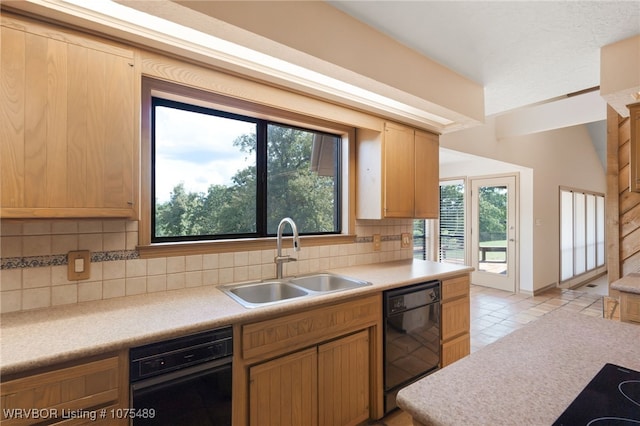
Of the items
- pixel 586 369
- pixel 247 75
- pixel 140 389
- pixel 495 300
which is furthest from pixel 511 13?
pixel 495 300

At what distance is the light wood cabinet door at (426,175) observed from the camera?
110 inches

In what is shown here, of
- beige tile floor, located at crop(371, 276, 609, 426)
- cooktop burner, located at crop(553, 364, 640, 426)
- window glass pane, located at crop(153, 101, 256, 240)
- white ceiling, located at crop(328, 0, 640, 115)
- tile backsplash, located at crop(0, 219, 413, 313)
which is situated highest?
white ceiling, located at crop(328, 0, 640, 115)

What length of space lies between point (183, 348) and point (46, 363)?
0.43 metres

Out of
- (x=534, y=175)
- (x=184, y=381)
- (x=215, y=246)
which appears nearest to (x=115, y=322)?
(x=184, y=381)

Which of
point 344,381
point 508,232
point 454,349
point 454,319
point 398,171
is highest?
point 398,171

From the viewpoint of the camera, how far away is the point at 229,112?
2088mm

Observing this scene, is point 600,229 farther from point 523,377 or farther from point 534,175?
point 523,377

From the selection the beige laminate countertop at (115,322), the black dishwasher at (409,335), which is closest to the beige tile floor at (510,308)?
the black dishwasher at (409,335)

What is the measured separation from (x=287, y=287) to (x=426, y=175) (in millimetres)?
1750

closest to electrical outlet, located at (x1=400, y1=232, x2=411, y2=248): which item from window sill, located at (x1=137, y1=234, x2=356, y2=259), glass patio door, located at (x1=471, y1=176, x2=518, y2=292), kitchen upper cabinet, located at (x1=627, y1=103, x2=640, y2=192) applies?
window sill, located at (x1=137, y1=234, x2=356, y2=259)

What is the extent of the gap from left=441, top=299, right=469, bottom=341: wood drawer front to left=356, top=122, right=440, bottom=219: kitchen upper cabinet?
836mm

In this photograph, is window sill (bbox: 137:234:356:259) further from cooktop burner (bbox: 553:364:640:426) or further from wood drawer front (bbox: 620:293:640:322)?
wood drawer front (bbox: 620:293:640:322)

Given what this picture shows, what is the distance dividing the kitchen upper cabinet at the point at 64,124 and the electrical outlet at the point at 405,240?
2420 millimetres

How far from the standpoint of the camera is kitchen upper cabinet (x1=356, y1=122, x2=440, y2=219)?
2539mm
